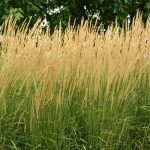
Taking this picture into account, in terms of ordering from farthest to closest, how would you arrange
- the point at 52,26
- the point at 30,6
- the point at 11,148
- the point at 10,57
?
the point at 52,26, the point at 30,6, the point at 10,57, the point at 11,148

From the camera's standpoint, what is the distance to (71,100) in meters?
3.08

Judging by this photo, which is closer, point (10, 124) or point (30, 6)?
point (10, 124)

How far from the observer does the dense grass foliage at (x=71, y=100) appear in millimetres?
2910

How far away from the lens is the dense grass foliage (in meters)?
2.91

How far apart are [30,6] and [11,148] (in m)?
4.62

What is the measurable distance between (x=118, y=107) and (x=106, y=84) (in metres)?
0.20

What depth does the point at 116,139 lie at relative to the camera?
307cm

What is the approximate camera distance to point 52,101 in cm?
296

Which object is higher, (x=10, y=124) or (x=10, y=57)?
(x=10, y=57)

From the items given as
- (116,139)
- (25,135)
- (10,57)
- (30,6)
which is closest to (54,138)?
(25,135)

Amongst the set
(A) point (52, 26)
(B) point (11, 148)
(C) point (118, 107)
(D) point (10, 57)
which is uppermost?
(A) point (52, 26)

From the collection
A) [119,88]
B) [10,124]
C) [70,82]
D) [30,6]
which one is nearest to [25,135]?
[10,124]

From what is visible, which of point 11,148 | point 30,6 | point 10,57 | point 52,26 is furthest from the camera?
point 52,26

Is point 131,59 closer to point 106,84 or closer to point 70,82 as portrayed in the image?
point 106,84
